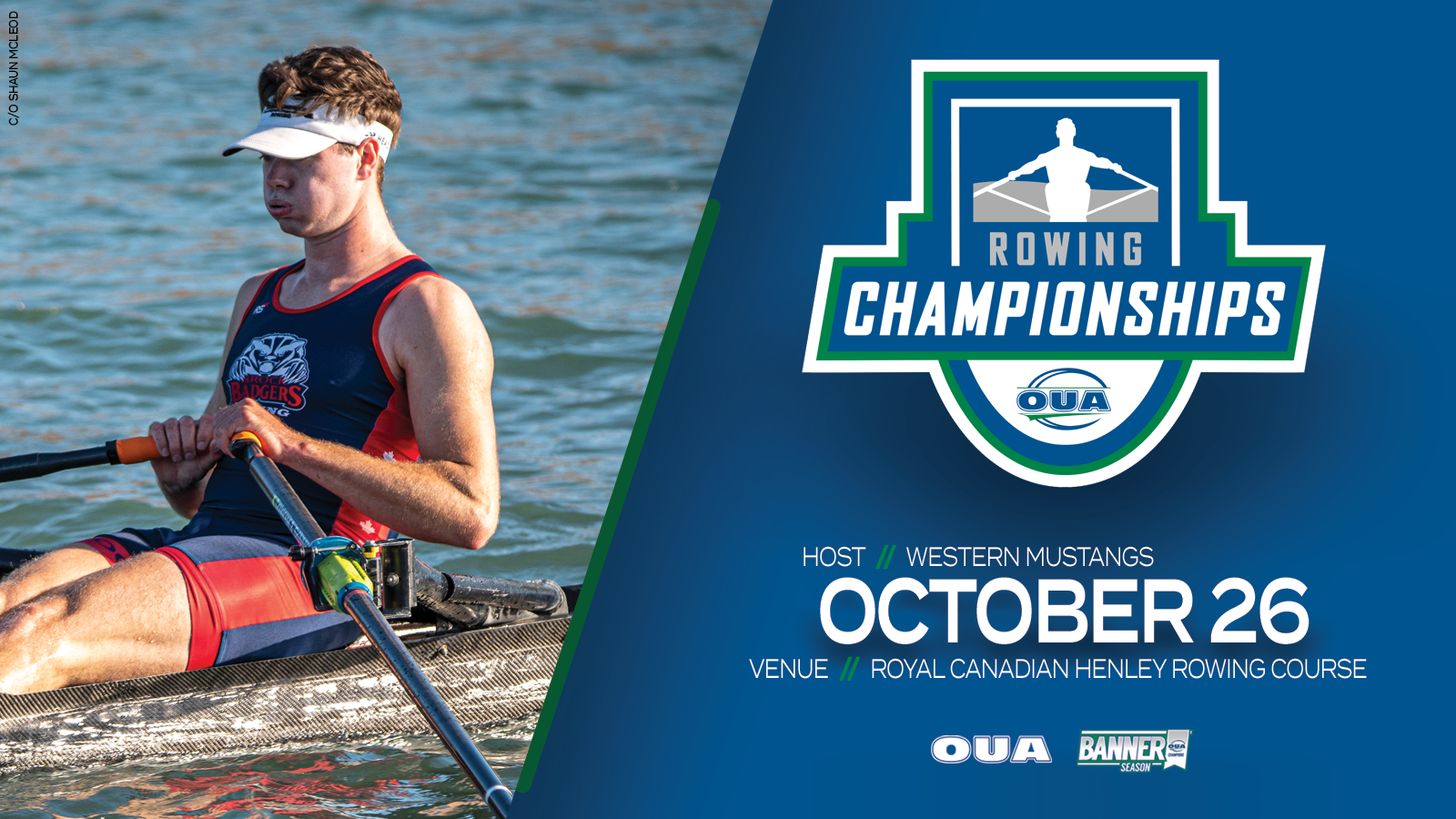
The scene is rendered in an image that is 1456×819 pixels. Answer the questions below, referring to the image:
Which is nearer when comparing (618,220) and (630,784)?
(630,784)

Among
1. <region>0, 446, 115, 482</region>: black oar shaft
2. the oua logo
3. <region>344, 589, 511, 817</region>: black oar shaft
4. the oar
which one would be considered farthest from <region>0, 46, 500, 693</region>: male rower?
the oua logo

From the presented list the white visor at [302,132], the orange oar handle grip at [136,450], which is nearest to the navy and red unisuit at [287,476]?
the orange oar handle grip at [136,450]

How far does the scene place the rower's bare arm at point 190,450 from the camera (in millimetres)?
3697

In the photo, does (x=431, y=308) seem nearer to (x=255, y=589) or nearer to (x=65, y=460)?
(x=255, y=589)

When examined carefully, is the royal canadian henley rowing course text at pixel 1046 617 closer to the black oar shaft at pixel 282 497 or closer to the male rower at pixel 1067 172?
the male rower at pixel 1067 172

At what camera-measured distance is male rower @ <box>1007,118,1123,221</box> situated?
220 cm

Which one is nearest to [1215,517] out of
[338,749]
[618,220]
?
[338,749]

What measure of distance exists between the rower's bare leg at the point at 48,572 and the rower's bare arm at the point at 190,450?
28 cm

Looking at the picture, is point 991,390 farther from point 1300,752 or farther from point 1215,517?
point 1300,752

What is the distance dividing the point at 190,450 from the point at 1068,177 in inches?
89.3

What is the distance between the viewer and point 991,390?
225 cm

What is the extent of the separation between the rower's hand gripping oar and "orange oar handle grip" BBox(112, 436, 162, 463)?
402mm

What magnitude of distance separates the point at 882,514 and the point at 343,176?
6.32ft

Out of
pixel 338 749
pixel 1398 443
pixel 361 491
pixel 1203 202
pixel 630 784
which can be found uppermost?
pixel 1203 202
